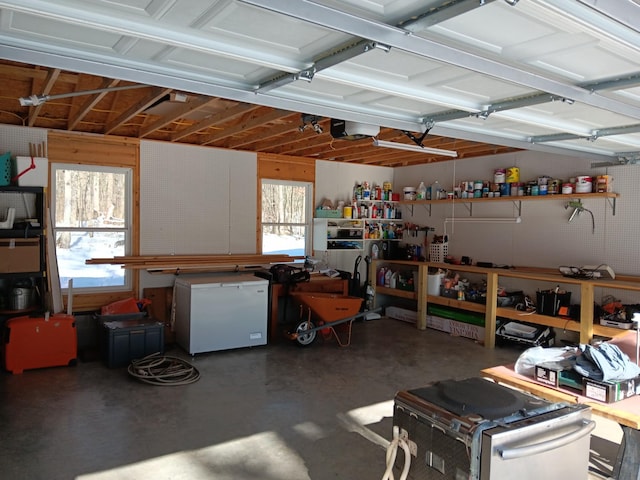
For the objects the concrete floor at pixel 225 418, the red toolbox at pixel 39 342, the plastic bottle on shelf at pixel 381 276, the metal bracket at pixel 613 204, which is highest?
the metal bracket at pixel 613 204

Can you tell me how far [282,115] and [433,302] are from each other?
4.02 metres

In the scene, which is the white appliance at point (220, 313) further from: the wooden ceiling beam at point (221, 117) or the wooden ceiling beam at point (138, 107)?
the wooden ceiling beam at point (138, 107)

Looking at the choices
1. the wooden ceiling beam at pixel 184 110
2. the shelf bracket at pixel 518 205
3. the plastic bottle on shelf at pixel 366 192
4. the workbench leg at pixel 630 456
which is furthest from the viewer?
the plastic bottle on shelf at pixel 366 192

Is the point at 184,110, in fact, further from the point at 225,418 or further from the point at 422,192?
the point at 422,192

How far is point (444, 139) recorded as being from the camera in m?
6.08

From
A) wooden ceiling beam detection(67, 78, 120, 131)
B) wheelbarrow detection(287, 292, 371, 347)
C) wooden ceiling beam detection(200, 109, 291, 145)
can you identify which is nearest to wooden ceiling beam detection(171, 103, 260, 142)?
wooden ceiling beam detection(200, 109, 291, 145)

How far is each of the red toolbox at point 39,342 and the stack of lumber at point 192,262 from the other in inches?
40.3

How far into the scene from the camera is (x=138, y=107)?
4.29m

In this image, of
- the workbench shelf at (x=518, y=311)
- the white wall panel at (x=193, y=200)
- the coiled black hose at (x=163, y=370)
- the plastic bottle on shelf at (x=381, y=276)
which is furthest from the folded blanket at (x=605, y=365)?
the plastic bottle on shelf at (x=381, y=276)

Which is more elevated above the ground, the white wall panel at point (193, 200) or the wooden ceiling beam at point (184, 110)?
the wooden ceiling beam at point (184, 110)

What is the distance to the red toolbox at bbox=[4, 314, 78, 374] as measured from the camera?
4820mm

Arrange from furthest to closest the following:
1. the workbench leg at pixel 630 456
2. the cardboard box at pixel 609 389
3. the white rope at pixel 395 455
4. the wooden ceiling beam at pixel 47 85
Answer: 1. the wooden ceiling beam at pixel 47 85
2. the workbench leg at pixel 630 456
3. the cardboard box at pixel 609 389
4. the white rope at pixel 395 455

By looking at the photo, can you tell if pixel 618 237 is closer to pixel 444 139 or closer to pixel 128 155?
pixel 444 139

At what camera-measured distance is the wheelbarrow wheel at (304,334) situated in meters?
5.99
